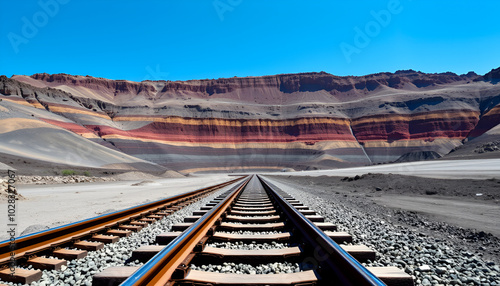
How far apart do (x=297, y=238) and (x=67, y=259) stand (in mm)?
3288

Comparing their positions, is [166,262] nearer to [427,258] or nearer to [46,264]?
[46,264]

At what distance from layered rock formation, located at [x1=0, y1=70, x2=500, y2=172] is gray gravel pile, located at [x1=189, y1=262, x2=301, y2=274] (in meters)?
85.6

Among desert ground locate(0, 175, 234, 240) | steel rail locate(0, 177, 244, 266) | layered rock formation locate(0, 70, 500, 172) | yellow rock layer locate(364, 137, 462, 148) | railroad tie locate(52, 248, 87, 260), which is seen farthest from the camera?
yellow rock layer locate(364, 137, 462, 148)

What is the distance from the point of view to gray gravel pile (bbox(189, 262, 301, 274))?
295cm

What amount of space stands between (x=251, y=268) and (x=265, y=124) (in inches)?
4166

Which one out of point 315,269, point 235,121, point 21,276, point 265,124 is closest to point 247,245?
point 315,269

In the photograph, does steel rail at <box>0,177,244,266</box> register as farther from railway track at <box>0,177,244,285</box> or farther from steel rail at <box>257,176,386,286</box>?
steel rail at <box>257,176,386,286</box>

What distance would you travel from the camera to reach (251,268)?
3.02 meters

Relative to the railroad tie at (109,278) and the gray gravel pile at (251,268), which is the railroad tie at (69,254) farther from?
the gray gravel pile at (251,268)

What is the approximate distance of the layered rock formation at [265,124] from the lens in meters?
86.3

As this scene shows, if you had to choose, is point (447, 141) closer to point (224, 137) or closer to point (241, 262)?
point (224, 137)

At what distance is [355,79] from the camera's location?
142m

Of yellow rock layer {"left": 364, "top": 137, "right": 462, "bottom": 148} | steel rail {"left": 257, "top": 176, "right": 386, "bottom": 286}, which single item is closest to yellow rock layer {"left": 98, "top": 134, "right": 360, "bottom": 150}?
yellow rock layer {"left": 364, "top": 137, "right": 462, "bottom": 148}

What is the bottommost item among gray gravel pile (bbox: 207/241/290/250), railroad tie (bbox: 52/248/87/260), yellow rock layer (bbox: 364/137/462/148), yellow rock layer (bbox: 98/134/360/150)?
gray gravel pile (bbox: 207/241/290/250)
